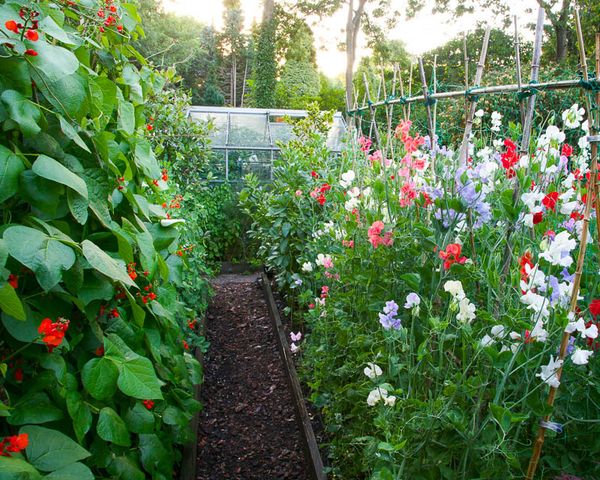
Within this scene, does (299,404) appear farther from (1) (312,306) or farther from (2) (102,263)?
(2) (102,263)

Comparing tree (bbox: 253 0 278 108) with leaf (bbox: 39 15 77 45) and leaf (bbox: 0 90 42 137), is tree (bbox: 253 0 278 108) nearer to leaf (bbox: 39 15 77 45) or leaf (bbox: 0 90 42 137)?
leaf (bbox: 39 15 77 45)

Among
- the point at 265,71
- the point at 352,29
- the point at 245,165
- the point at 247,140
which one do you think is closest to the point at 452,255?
the point at 245,165

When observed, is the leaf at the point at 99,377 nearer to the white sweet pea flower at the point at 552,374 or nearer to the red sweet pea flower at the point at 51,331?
the red sweet pea flower at the point at 51,331

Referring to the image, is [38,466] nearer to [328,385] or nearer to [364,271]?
[364,271]

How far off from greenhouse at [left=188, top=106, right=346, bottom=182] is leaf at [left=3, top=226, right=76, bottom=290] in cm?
719

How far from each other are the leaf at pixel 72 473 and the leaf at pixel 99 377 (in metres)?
0.19

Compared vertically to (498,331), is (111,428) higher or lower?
lower

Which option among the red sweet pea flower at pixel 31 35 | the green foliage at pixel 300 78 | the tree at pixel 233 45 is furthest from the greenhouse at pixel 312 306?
the tree at pixel 233 45

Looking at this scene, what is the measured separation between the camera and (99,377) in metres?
1.21

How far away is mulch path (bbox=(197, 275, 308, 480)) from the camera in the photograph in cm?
316

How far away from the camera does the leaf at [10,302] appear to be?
90cm

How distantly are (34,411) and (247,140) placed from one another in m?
8.34

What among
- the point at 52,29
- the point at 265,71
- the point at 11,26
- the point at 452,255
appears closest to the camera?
the point at 11,26

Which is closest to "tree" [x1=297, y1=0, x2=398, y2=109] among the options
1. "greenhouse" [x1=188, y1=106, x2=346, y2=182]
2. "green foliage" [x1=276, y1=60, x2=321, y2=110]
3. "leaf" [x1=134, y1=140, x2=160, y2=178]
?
"green foliage" [x1=276, y1=60, x2=321, y2=110]
